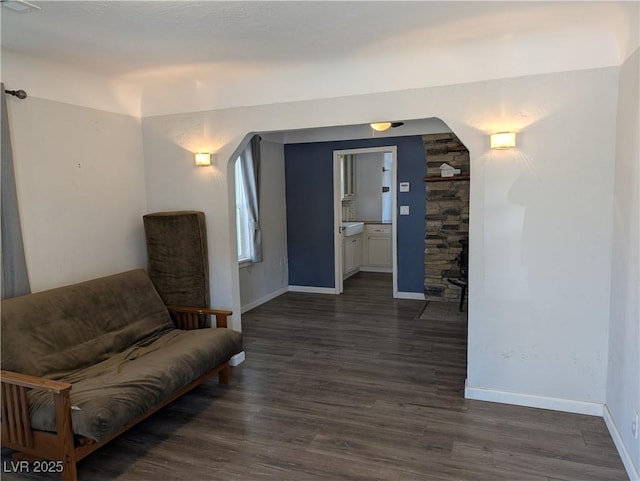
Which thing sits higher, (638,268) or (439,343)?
(638,268)

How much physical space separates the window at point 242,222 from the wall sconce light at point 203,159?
1.81m

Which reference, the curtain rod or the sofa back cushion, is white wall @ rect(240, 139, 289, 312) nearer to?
the sofa back cushion

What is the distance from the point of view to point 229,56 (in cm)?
321

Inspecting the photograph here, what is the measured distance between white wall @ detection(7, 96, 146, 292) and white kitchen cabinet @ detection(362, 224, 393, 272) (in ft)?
15.6

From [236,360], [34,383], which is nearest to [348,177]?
[236,360]

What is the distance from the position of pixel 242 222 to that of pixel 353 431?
3.54 meters

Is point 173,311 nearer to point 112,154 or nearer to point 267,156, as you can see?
point 112,154

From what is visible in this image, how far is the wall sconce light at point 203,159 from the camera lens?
3896mm

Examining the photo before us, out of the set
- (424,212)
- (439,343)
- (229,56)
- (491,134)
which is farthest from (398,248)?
(229,56)

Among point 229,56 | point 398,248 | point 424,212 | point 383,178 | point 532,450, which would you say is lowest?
point 532,450

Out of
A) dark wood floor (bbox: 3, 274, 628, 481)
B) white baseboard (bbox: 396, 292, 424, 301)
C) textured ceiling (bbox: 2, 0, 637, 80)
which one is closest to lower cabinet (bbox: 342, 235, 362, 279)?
white baseboard (bbox: 396, 292, 424, 301)

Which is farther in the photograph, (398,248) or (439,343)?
(398,248)

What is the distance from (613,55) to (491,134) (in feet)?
2.64

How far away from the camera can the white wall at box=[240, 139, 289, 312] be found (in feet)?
19.6
